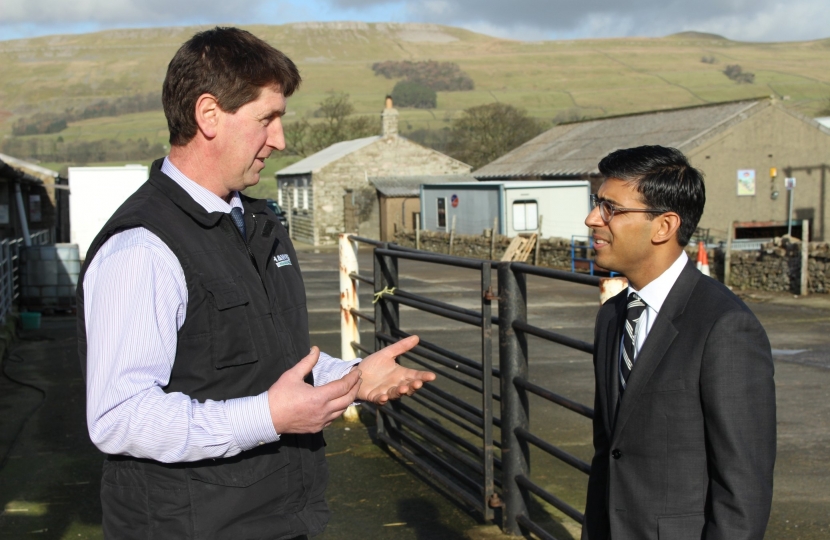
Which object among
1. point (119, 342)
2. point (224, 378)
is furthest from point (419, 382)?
point (119, 342)

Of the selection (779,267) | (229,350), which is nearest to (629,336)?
(229,350)

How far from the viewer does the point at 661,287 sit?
2.66m

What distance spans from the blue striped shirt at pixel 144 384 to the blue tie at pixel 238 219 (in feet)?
1.23

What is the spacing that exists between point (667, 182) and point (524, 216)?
94.6 ft

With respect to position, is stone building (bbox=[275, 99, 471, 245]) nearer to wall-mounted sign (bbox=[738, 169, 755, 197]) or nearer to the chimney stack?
the chimney stack

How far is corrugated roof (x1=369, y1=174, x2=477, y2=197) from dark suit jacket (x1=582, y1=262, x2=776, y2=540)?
124ft

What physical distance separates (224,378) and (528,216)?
2942cm

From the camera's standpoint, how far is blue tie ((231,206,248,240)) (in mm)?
2564

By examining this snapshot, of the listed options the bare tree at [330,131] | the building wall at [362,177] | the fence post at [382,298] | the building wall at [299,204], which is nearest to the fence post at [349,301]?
the fence post at [382,298]

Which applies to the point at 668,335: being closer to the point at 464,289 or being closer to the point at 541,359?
the point at 541,359

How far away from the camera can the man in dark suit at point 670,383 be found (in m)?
2.38

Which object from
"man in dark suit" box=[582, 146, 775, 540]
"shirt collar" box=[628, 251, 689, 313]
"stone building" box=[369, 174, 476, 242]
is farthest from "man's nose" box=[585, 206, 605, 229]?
"stone building" box=[369, 174, 476, 242]

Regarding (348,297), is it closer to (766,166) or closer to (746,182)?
(746,182)

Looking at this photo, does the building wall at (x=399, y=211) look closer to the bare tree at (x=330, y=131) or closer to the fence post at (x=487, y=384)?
the bare tree at (x=330, y=131)
